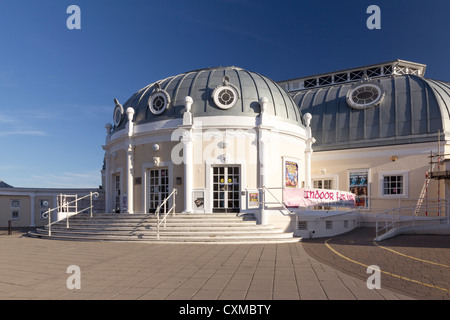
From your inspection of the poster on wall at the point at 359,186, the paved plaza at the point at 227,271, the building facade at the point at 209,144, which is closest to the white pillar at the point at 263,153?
the building facade at the point at 209,144

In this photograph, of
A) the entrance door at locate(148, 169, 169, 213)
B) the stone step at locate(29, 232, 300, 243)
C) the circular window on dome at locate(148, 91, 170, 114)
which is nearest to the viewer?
the stone step at locate(29, 232, 300, 243)

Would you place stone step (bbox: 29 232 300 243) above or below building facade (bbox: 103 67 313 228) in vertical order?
below

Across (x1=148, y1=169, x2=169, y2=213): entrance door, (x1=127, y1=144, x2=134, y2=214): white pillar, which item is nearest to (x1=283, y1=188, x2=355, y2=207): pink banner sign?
(x1=148, y1=169, x2=169, y2=213): entrance door

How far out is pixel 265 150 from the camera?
57.0 ft

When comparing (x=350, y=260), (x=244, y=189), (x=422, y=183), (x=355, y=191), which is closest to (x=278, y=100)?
(x=244, y=189)

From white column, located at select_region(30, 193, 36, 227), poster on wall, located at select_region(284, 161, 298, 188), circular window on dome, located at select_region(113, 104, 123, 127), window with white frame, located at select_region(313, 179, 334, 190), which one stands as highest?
circular window on dome, located at select_region(113, 104, 123, 127)

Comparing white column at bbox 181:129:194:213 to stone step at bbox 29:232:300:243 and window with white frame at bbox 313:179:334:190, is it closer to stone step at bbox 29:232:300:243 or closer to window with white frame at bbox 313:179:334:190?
stone step at bbox 29:232:300:243

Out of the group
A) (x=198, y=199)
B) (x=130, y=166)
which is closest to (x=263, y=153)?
(x=198, y=199)

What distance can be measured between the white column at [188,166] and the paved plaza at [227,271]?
13.8ft

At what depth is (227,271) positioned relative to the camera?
8.15m

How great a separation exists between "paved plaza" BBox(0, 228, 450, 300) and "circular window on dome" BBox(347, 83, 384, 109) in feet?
39.0

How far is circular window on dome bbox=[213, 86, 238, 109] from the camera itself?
58.5 feet

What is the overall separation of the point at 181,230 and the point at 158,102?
24.5 feet

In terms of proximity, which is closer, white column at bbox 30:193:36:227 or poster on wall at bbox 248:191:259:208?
poster on wall at bbox 248:191:259:208
